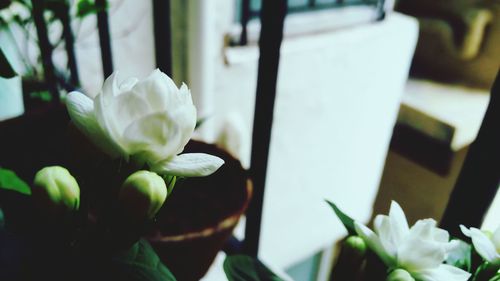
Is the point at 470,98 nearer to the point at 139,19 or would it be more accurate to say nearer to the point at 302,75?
the point at 302,75

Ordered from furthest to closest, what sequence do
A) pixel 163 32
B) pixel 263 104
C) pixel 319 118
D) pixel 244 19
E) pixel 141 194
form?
pixel 319 118
pixel 244 19
pixel 163 32
pixel 263 104
pixel 141 194

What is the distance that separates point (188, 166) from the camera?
32 centimetres

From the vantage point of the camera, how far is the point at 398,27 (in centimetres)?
243

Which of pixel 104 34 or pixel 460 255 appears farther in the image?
pixel 104 34

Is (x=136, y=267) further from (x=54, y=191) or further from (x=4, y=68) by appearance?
(x=4, y=68)

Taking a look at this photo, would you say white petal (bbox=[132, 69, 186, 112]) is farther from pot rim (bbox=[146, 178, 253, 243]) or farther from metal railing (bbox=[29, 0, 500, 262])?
pot rim (bbox=[146, 178, 253, 243])

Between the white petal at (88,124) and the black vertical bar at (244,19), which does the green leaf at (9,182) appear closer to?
the white petal at (88,124)

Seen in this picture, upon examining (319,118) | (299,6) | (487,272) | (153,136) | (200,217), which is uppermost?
(153,136)

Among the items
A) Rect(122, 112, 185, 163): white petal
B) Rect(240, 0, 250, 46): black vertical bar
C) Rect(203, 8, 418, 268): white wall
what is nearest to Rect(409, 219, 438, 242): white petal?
Rect(122, 112, 185, 163): white petal

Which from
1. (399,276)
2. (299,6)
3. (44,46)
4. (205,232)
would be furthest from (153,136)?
(299,6)

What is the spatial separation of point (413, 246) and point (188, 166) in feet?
0.63

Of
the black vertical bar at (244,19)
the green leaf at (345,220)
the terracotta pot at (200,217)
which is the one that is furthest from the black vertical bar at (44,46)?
the black vertical bar at (244,19)

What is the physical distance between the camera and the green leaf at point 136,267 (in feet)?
1.10

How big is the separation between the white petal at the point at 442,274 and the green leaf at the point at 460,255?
0.06 metres
